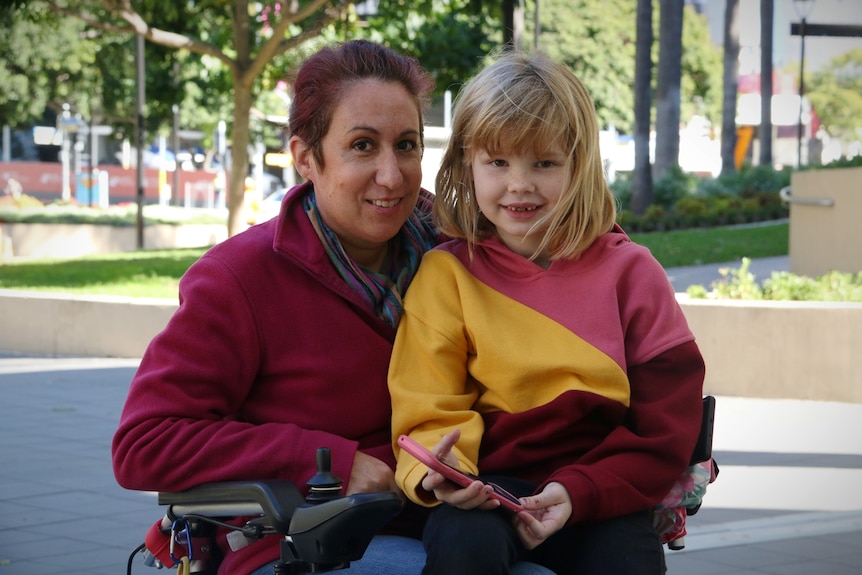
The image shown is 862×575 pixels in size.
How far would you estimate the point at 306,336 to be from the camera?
9.14ft

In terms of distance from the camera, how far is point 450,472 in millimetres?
2379

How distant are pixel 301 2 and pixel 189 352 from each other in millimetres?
13496

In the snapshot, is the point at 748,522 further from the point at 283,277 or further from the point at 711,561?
the point at 283,277

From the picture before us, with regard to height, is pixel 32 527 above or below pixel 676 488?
below

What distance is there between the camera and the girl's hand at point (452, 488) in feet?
7.90

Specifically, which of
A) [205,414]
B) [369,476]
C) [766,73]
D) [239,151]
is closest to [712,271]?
[239,151]

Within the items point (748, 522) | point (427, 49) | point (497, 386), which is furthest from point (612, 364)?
Result: point (427, 49)

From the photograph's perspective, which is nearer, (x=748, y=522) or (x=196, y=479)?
(x=196, y=479)

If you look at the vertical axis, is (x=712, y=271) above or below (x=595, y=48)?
below

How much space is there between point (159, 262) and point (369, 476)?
1455 centimetres

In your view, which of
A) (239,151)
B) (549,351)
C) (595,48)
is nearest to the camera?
(549,351)

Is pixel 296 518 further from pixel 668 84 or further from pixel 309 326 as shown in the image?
pixel 668 84

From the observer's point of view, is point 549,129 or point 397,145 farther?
point 397,145

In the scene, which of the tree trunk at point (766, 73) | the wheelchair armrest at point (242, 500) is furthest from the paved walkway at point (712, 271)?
the tree trunk at point (766, 73)
